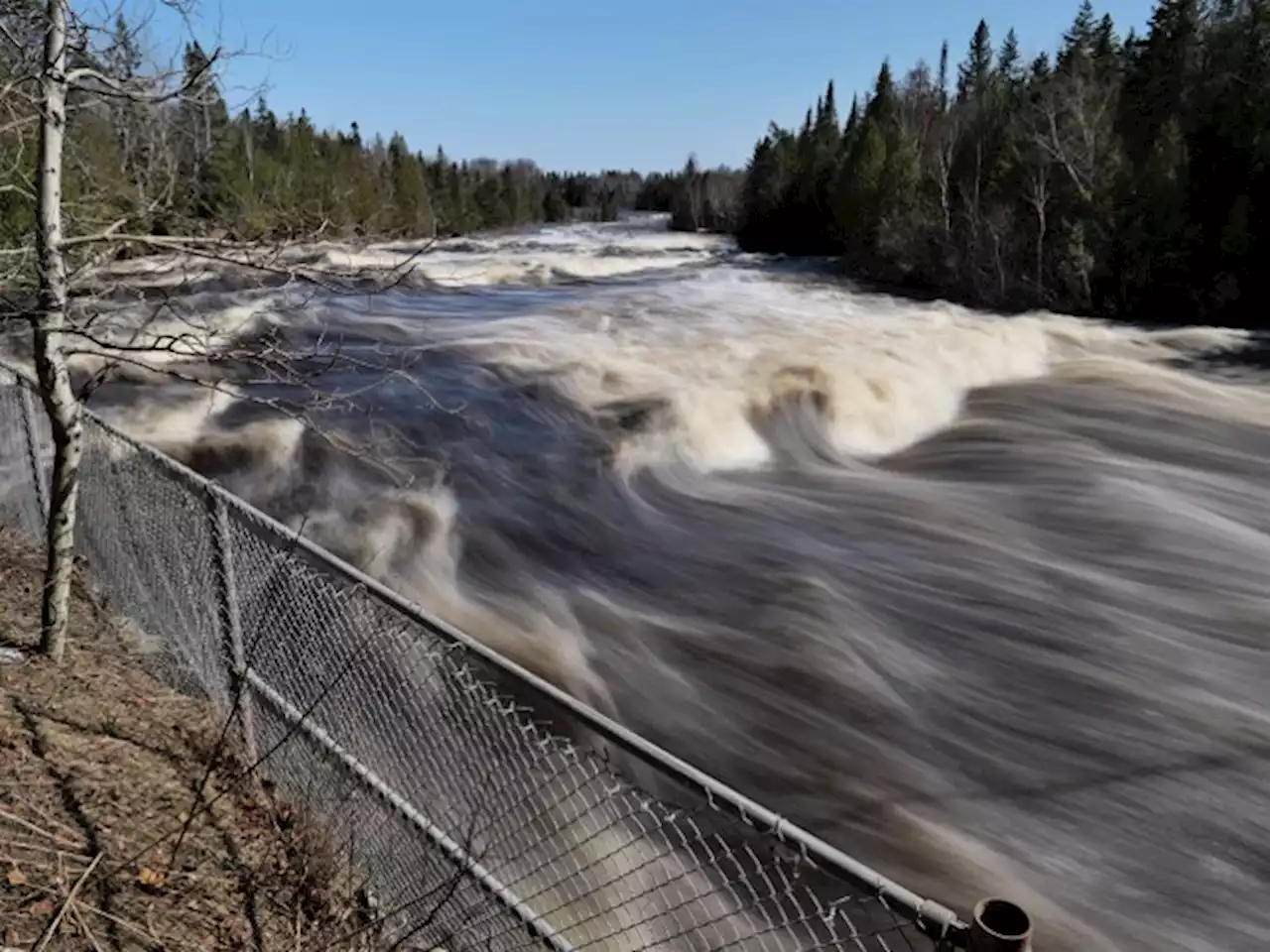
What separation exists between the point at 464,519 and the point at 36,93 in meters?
6.54

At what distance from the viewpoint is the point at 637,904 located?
172 inches

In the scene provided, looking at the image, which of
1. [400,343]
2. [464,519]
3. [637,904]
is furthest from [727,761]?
[400,343]

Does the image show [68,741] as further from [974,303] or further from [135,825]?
[974,303]

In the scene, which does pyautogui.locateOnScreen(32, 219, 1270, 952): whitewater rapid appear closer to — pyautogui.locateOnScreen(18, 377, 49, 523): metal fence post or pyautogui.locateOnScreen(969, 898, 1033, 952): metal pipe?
pyautogui.locateOnScreen(18, 377, 49, 523): metal fence post

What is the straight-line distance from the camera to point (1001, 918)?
1364mm

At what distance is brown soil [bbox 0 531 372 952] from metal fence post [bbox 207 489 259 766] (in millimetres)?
207

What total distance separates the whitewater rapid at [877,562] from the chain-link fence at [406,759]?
0.95 metres

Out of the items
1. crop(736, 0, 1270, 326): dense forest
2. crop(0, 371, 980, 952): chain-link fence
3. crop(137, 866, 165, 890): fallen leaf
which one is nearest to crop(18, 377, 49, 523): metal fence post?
crop(0, 371, 980, 952): chain-link fence

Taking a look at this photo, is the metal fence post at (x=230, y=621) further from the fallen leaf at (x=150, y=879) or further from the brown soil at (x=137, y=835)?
the fallen leaf at (x=150, y=879)

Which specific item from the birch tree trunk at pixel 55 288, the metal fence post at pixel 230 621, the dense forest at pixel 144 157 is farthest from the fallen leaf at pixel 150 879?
the dense forest at pixel 144 157

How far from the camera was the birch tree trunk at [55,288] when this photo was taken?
354 centimetres

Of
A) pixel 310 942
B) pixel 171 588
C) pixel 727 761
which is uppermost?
pixel 171 588

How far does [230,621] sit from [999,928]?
3325 millimetres

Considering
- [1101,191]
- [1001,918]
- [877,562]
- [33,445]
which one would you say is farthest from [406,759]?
[1101,191]
